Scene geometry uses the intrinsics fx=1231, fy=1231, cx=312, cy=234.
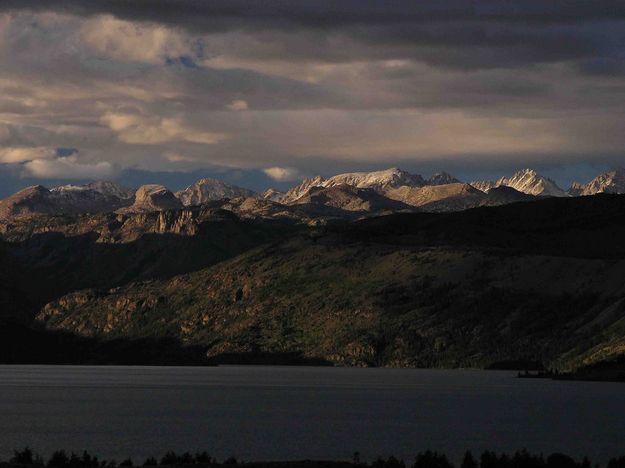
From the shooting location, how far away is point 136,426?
569ft

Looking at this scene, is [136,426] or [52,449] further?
[136,426]

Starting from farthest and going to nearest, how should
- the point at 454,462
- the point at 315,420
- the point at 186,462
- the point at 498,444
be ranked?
1. the point at 315,420
2. the point at 498,444
3. the point at 454,462
4. the point at 186,462

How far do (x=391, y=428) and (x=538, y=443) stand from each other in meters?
28.4

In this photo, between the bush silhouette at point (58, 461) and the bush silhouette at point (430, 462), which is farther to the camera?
the bush silhouette at point (430, 462)

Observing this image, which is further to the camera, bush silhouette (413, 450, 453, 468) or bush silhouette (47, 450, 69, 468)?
bush silhouette (413, 450, 453, 468)

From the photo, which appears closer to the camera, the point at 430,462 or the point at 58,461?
the point at 58,461

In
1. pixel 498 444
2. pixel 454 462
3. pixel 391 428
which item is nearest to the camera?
pixel 454 462

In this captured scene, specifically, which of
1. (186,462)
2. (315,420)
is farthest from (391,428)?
(186,462)

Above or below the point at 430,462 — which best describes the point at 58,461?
above

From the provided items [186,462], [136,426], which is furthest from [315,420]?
[186,462]

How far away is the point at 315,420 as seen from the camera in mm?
189000

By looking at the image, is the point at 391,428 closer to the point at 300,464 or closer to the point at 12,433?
the point at 12,433

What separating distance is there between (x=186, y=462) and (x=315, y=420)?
8406 centimetres

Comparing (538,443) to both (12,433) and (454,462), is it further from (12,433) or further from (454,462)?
(12,433)
